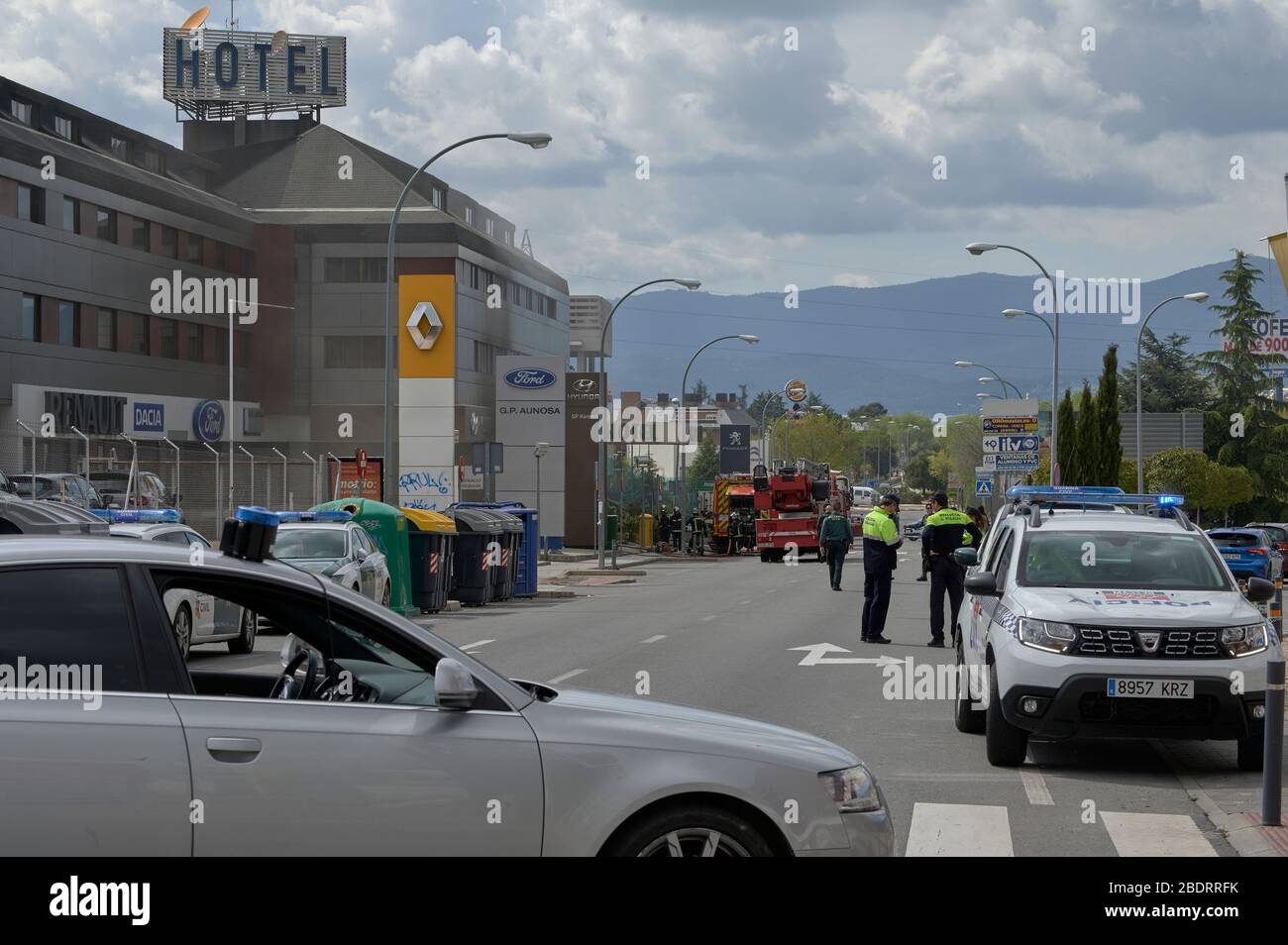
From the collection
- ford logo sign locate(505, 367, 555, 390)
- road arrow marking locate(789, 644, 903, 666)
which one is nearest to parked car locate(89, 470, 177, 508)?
road arrow marking locate(789, 644, 903, 666)

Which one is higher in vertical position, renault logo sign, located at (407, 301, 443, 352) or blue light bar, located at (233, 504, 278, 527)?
renault logo sign, located at (407, 301, 443, 352)

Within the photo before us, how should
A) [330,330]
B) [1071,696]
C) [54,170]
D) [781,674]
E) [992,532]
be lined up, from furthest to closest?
[330,330] → [54,170] → [781,674] → [992,532] → [1071,696]

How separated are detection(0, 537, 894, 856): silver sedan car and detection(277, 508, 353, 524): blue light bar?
16.2 metres

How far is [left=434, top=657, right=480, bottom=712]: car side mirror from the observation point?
198 inches

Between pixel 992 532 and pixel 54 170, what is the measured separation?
47.1 metres

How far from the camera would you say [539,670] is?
1597cm

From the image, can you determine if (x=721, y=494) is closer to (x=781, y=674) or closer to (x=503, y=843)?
(x=781, y=674)

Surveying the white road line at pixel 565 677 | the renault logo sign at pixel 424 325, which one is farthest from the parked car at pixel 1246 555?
the renault logo sign at pixel 424 325

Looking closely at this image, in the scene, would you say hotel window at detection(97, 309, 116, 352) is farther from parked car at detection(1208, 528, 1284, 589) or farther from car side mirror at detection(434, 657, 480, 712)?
car side mirror at detection(434, 657, 480, 712)

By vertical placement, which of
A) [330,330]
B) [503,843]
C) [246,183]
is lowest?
[503,843]

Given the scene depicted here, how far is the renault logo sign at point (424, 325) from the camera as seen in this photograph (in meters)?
60.8

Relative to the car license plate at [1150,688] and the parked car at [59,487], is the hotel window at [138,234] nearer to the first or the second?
the parked car at [59,487]

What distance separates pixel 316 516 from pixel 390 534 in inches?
86.5
